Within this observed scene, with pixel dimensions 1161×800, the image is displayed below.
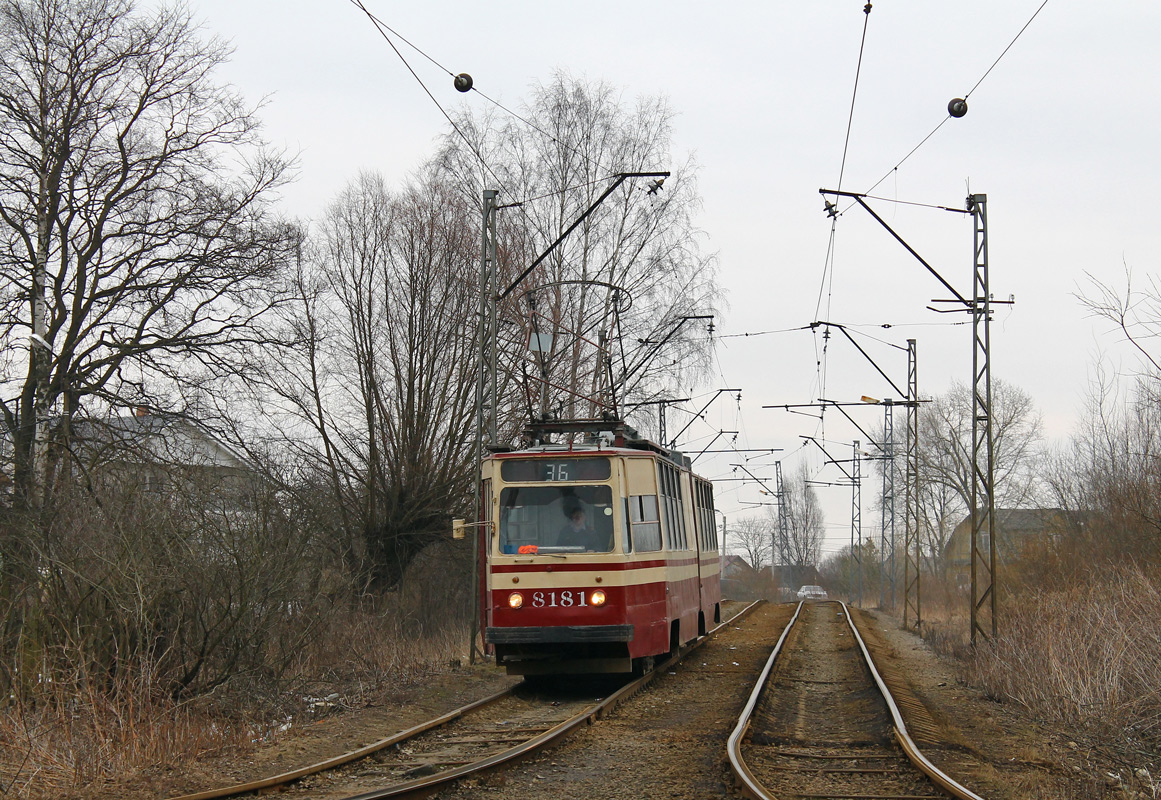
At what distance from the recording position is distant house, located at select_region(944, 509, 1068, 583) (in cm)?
2716

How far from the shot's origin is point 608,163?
2719 centimetres

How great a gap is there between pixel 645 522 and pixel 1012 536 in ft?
171

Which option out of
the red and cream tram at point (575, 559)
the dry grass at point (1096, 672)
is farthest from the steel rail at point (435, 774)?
the dry grass at point (1096, 672)

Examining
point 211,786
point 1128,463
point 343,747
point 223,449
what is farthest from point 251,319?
point 1128,463

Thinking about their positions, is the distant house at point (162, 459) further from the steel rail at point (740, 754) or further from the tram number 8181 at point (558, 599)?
the steel rail at point (740, 754)

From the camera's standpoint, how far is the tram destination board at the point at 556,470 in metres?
12.2

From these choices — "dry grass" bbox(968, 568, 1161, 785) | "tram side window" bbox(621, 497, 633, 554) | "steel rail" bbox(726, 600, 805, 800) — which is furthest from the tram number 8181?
Answer: "dry grass" bbox(968, 568, 1161, 785)

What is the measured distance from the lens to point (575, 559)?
1193 centimetres

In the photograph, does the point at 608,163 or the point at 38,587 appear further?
the point at 608,163

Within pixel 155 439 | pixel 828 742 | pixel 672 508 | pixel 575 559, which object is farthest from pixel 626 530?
pixel 155 439

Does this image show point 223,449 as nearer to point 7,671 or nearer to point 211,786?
point 7,671

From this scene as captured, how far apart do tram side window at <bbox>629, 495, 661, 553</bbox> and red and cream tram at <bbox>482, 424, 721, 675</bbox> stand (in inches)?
0.5

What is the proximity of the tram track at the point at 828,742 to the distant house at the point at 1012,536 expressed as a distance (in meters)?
13.5

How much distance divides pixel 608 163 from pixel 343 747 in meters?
20.5
